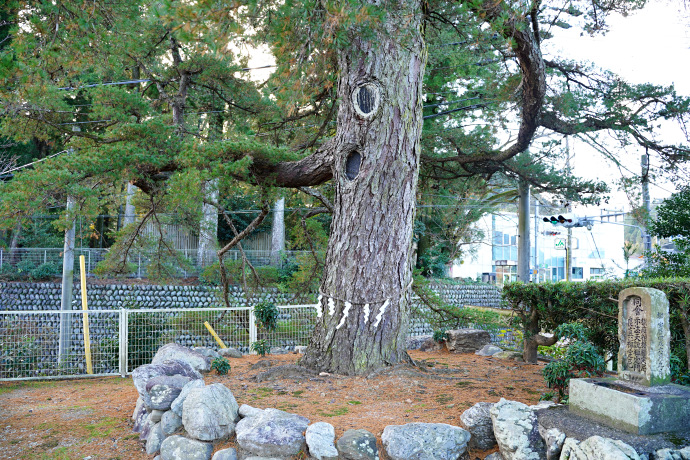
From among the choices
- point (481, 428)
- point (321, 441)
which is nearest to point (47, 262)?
point (321, 441)

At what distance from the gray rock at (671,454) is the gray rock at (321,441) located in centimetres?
223

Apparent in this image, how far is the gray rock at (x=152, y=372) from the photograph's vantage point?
508cm

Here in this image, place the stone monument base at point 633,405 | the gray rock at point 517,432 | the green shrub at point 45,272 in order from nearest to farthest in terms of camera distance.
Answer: the stone monument base at point 633,405, the gray rock at point 517,432, the green shrub at point 45,272

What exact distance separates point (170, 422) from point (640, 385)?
13.2 ft

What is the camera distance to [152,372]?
538 centimetres

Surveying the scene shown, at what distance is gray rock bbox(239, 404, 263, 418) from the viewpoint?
4547 mm

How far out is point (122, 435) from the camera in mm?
5117

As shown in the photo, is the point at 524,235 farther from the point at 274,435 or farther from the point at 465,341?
the point at 274,435

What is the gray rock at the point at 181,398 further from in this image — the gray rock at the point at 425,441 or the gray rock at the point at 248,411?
the gray rock at the point at 425,441

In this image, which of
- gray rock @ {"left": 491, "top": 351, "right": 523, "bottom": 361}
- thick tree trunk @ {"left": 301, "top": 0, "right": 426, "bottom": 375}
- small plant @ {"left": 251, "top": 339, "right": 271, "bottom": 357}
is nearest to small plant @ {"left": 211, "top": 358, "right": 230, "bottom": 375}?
thick tree trunk @ {"left": 301, "top": 0, "right": 426, "bottom": 375}

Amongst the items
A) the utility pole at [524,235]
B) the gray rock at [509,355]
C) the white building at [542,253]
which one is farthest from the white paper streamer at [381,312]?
the white building at [542,253]

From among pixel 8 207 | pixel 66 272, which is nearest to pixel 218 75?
pixel 66 272

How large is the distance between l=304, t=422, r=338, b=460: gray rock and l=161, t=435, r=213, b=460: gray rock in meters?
0.91

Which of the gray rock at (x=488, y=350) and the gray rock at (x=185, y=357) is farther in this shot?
the gray rock at (x=488, y=350)
